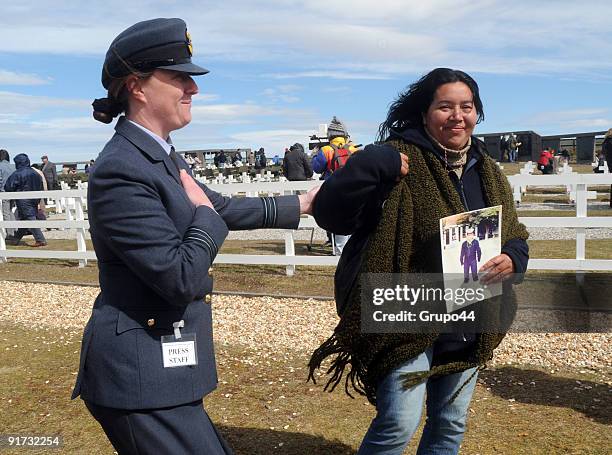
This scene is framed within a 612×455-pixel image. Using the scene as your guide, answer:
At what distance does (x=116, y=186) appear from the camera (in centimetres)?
→ 213

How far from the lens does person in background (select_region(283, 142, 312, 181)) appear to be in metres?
15.7

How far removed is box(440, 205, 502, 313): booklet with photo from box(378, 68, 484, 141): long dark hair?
18.7 inches

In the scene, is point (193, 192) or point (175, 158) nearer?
point (193, 192)

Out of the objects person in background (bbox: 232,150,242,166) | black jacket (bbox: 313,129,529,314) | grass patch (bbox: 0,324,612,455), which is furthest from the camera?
person in background (bbox: 232,150,242,166)

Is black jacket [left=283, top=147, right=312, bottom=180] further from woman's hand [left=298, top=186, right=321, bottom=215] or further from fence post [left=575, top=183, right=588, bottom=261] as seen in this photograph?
woman's hand [left=298, top=186, right=321, bottom=215]

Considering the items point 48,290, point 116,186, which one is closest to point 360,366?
point 116,186

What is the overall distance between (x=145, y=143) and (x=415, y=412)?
5.08 feet

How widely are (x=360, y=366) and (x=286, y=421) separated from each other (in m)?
1.94

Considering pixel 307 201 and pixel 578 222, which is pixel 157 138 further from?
pixel 578 222

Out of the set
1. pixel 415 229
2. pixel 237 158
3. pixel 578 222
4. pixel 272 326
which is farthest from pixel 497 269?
pixel 237 158

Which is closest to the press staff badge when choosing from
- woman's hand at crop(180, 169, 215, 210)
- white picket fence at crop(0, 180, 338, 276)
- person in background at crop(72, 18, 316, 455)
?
person in background at crop(72, 18, 316, 455)

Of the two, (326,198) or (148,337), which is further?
(326,198)

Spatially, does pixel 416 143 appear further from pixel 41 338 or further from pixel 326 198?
pixel 41 338

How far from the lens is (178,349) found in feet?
7.42
